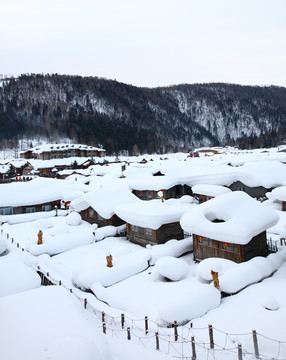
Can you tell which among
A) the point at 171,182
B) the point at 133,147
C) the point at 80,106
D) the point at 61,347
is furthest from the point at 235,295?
the point at 80,106

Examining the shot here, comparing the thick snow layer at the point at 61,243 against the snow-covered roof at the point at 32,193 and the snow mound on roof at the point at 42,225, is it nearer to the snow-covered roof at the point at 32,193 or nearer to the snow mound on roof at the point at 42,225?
the snow mound on roof at the point at 42,225

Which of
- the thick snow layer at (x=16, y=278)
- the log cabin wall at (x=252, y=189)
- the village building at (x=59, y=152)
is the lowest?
the thick snow layer at (x=16, y=278)

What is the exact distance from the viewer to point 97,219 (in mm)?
25625

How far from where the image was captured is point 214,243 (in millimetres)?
15500

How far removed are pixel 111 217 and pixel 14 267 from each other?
411 inches

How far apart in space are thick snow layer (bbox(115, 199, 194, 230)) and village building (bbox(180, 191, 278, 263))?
322 centimetres

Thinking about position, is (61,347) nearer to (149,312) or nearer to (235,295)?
(149,312)

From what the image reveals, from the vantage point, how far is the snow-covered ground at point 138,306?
686 centimetres

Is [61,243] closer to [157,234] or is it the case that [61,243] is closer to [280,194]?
[157,234]

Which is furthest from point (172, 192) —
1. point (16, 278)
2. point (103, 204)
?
point (16, 278)

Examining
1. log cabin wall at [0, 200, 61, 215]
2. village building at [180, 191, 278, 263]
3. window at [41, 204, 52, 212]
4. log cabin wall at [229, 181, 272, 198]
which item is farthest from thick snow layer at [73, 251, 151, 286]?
window at [41, 204, 52, 212]

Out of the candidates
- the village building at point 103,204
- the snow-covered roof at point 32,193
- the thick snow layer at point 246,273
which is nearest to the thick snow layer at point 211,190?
the village building at point 103,204

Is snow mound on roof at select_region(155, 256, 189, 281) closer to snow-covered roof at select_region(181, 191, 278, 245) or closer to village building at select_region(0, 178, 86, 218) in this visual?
snow-covered roof at select_region(181, 191, 278, 245)

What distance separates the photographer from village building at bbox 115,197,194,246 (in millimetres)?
18906
